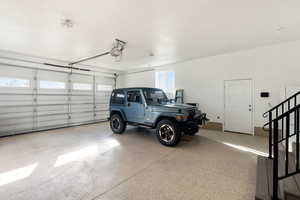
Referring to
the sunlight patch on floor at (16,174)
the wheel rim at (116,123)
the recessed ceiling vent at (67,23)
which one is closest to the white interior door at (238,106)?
the wheel rim at (116,123)

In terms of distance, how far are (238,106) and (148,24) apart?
460 cm

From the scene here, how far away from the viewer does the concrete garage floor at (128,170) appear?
203 cm

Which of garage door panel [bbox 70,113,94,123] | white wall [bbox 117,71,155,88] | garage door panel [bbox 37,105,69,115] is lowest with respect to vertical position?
garage door panel [bbox 70,113,94,123]

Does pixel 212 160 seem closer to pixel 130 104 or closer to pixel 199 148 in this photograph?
pixel 199 148

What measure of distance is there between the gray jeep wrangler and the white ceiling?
1767 millimetres

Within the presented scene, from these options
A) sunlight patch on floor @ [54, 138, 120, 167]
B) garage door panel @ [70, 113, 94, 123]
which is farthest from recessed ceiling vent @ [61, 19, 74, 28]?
garage door panel @ [70, 113, 94, 123]

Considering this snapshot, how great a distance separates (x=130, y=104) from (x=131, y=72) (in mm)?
4480

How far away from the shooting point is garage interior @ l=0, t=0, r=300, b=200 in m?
2.17

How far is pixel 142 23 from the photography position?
322 centimetres

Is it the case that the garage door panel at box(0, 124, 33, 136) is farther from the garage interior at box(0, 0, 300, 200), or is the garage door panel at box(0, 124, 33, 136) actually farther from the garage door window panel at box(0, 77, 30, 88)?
the garage door window panel at box(0, 77, 30, 88)

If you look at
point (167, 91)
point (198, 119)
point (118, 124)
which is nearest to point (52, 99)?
point (118, 124)

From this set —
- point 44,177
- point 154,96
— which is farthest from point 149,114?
point 44,177

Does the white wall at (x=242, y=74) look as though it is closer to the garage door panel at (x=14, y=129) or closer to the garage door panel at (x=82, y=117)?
the garage door panel at (x=82, y=117)

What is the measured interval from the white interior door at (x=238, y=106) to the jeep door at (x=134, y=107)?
360 centimetres
